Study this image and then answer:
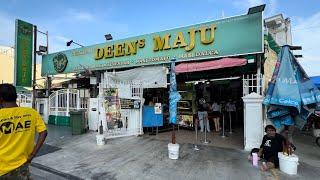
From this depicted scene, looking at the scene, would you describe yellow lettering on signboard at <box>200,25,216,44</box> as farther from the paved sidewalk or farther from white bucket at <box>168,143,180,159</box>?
white bucket at <box>168,143,180,159</box>

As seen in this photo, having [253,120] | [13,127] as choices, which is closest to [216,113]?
[253,120]

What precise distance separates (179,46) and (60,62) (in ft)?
27.8

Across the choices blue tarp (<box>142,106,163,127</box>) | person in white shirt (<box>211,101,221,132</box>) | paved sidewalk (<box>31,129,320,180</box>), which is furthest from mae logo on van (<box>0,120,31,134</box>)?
person in white shirt (<box>211,101,221,132</box>)

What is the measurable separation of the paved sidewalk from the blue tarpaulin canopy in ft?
4.50

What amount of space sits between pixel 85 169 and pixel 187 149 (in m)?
3.50

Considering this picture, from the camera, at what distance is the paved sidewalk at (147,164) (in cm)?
705

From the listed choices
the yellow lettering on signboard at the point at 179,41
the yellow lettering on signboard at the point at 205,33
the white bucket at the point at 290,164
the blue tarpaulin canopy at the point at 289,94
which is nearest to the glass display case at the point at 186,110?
the yellow lettering on signboard at the point at 179,41

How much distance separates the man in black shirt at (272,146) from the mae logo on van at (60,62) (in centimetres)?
1247

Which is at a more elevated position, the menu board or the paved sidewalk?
the menu board

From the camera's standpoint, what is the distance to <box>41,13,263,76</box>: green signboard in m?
9.73

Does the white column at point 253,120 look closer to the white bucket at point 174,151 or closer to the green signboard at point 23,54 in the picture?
the white bucket at point 174,151

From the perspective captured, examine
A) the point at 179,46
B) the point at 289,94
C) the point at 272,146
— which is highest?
the point at 179,46

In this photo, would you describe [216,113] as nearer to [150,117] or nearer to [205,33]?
[150,117]

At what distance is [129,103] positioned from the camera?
12.0 m
